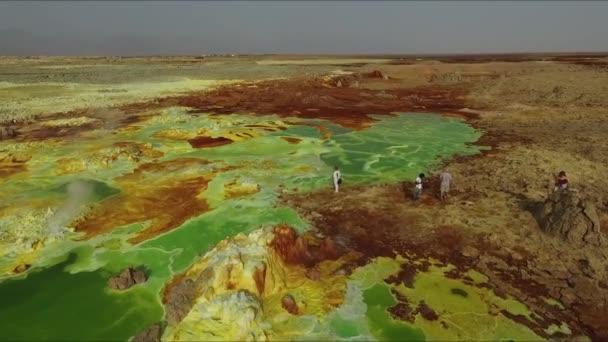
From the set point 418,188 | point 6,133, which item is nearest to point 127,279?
point 418,188

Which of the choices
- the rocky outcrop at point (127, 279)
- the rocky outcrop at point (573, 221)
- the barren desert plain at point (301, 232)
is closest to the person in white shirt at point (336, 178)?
the barren desert plain at point (301, 232)

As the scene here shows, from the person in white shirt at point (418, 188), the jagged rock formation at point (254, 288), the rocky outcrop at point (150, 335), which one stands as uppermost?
the person in white shirt at point (418, 188)

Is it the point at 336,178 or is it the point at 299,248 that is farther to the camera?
the point at 336,178

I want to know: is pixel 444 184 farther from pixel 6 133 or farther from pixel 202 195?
pixel 6 133

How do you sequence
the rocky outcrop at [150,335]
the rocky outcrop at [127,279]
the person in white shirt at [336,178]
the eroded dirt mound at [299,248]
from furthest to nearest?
the person in white shirt at [336,178] < the eroded dirt mound at [299,248] < the rocky outcrop at [127,279] < the rocky outcrop at [150,335]

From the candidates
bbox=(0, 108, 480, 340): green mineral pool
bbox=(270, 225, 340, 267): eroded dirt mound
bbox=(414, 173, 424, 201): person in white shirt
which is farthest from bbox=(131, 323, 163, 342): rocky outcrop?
bbox=(414, 173, 424, 201): person in white shirt

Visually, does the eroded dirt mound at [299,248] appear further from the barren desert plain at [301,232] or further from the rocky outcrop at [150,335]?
the rocky outcrop at [150,335]

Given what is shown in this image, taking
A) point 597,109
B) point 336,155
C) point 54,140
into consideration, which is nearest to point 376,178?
point 336,155
